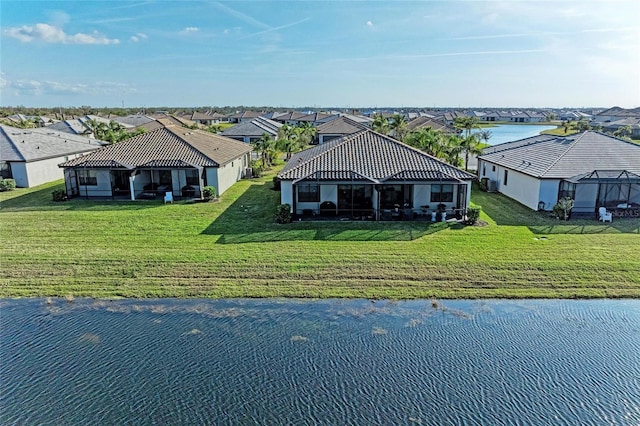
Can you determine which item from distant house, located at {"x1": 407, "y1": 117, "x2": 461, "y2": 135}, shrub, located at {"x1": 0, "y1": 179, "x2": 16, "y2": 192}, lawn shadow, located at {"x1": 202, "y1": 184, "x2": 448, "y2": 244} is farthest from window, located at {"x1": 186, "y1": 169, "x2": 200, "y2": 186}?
distant house, located at {"x1": 407, "y1": 117, "x2": 461, "y2": 135}

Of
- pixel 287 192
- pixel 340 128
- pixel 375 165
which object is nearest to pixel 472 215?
pixel 375 165

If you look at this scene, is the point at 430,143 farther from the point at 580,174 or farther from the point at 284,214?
the point at 284,214

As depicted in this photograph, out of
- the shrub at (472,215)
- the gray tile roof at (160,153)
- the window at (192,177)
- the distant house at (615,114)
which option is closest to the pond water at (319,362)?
the shrub at (472,215)

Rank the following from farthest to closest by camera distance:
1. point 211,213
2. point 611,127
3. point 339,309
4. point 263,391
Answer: point 611,127
point 211,213
point 339,309
point 263,391

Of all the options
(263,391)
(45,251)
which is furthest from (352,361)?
(45,251)

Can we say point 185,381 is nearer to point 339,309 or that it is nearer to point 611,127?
point 339,309

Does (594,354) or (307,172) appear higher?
(307,172)
